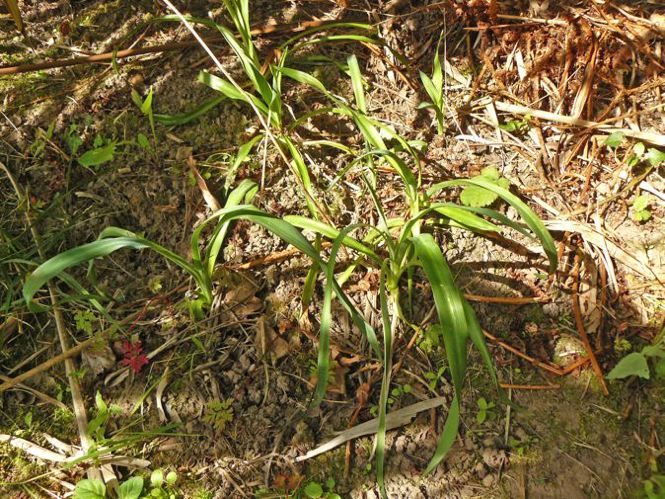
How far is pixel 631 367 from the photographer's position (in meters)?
1.26

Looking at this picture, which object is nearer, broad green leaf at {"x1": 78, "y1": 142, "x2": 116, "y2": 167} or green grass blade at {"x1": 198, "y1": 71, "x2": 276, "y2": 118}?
green grass blade at {"x1": 198, "y1": 71, "x2": 276, "y2": 118}

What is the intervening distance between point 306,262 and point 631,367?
88cm

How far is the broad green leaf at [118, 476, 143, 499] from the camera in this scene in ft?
4.13

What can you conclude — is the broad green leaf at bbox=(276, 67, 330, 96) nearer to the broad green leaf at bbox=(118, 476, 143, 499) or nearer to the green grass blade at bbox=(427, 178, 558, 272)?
the green grass blade at bbox=(427, 178, 558, 272)

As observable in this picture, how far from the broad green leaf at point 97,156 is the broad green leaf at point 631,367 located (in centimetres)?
157

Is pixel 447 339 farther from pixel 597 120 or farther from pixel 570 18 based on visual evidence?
pixel 570 18

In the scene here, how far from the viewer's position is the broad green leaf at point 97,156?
65.5 inches

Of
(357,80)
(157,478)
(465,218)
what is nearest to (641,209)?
(465,218)

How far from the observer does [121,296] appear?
1.53 meters

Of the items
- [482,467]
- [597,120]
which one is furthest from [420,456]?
[597,120]

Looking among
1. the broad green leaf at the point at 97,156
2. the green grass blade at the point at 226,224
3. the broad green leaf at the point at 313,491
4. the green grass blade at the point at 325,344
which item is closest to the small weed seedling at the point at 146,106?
the broad green leaf at the point at 97,156

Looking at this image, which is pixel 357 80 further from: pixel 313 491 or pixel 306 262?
pixel 313 491

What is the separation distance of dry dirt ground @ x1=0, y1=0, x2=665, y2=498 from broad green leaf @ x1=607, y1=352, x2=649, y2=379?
0.06 m

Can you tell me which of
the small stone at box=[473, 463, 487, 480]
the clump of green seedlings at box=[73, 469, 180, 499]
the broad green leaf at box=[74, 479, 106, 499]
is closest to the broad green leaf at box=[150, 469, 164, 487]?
the clump of green seedlings at box=[73, 469, 180, 499]
